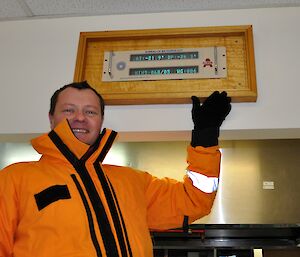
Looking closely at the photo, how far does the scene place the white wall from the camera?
121cm

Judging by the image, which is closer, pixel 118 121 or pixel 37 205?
pixel 37 205

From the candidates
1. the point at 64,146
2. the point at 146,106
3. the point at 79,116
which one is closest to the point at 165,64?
the point at 146,106

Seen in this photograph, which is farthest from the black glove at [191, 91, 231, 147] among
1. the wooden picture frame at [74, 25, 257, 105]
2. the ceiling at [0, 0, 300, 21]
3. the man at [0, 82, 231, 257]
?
the ceiling at [0, 0, 300, 21]

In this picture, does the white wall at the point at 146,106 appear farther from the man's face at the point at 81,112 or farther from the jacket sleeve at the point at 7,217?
the jacket sleeve at the point at 7,217

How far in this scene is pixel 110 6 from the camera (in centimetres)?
138

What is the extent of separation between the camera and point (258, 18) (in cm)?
135

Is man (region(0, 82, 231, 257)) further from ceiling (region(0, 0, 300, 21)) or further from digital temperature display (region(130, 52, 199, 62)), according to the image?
ceiling (region(0, 0, 300, 21))

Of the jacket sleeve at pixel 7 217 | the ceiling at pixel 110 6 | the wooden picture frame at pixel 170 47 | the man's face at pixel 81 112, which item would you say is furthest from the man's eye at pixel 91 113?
the ceiling at pixel 110 6

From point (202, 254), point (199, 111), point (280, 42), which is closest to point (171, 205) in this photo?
point (199, 111)

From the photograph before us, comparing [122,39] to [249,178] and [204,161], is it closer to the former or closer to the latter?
[204,161]

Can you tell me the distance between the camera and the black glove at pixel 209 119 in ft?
3.34

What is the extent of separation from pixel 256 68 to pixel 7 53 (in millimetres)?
1057

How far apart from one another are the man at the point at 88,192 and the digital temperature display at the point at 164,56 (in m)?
0.23

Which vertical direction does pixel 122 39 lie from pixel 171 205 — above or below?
above
